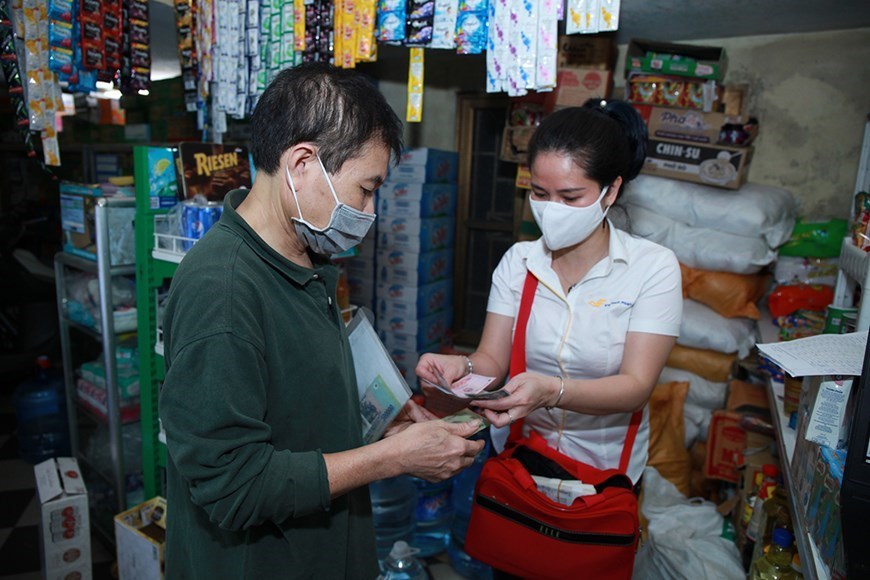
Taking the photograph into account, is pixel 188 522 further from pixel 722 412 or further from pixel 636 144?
pixel 722 412

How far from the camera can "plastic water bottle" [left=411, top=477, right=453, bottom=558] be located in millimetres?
3029

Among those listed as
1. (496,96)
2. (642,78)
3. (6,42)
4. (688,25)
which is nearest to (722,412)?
(642,78)

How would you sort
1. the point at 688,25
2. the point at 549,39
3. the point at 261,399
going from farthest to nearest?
the point at 688,25 → the point at 549,39 → the point at 261,399

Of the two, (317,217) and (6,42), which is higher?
(6,42)

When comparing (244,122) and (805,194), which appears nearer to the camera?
(805,194)

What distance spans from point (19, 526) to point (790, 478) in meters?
3.57

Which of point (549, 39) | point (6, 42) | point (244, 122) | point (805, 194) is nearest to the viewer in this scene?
point (549, 39)

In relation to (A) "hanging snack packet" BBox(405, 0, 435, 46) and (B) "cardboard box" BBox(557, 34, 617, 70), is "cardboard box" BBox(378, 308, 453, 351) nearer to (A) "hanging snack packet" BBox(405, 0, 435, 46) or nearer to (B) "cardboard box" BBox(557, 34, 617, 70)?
(B) "cardboard box" BBox(557, 34, 617, 70)

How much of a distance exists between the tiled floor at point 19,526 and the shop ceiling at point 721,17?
2.83m

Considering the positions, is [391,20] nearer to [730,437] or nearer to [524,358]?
[524,358]

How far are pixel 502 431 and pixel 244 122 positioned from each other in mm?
3501

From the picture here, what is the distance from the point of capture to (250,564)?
1153mm

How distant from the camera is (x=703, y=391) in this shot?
313 centimetres

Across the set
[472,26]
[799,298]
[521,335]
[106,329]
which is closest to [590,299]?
[521,335]
